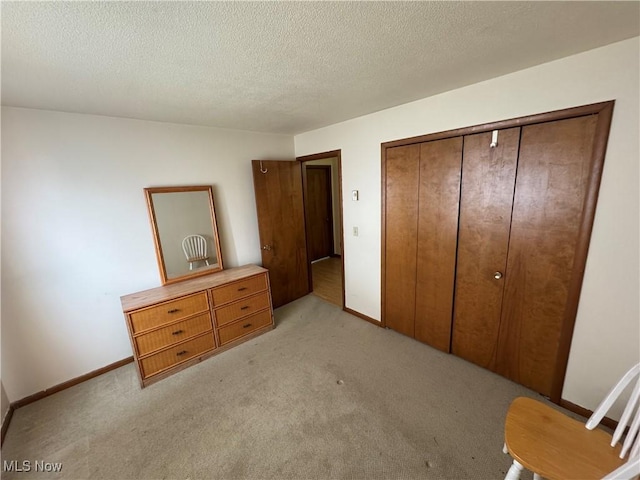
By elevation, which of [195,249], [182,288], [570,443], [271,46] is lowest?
[570,443]

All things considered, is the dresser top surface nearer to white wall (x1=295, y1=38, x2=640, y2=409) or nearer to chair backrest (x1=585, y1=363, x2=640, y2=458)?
white wall (x1=295, y1=38, x2=640, y2=409)

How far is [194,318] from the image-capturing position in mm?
2305

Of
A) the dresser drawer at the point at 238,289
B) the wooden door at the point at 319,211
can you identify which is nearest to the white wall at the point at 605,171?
the dresser drawer at the point at 238,289

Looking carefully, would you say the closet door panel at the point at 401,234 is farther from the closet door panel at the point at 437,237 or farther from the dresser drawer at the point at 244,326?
the dresser drawer at the point at 244,326

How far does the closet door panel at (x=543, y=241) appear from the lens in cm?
151

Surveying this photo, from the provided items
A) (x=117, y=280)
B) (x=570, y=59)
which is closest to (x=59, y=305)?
(x=117, y=280)

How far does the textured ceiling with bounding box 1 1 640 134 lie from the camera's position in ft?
3.20

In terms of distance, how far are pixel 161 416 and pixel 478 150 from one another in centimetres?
303

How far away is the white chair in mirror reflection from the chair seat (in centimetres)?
277

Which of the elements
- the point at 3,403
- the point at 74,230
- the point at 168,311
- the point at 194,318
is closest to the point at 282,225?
the point at 194,318

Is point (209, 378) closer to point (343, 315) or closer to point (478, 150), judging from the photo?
point (343, 315)

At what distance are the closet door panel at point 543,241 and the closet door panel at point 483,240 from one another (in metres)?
0.06

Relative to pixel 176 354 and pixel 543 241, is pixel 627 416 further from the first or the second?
pixel 176 354

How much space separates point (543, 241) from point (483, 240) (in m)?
0.35
